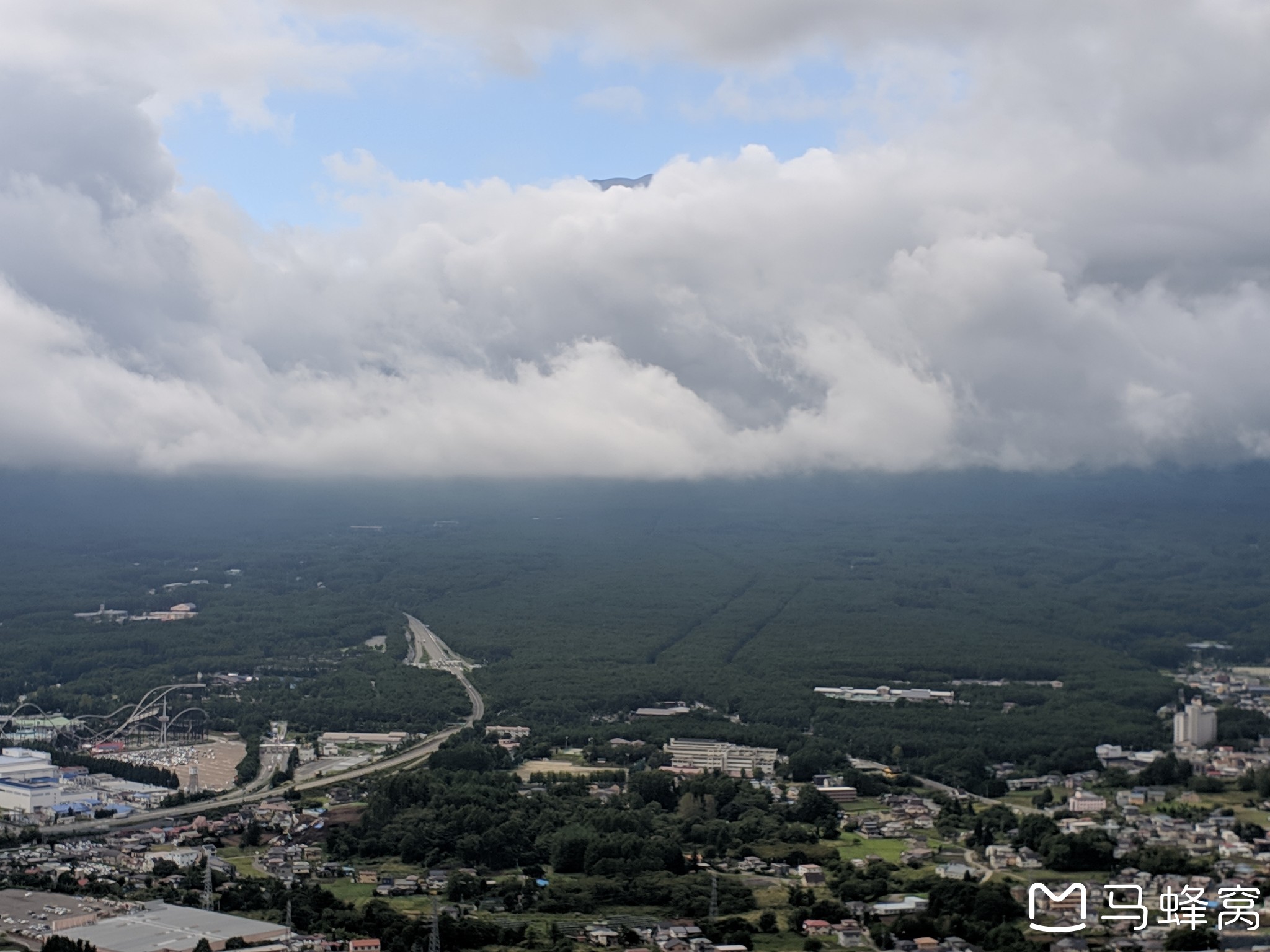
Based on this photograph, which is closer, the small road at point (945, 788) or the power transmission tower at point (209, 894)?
the power transmission tower at point (209, 894)

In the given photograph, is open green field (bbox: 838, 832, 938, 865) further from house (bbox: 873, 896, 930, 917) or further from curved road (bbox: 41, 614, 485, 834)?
curved road (bbox: 41, 614, 485, 834)

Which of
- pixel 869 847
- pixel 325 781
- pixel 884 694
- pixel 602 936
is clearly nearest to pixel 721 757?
pixel 325 781

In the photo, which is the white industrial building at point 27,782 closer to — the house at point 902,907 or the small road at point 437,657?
the small road at point 437,657

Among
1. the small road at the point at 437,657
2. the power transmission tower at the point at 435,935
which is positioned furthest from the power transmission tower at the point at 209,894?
the small road at the point at 437,657

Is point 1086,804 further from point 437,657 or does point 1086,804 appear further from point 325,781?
point 437,657

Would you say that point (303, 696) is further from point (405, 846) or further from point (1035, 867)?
point (1035, 867)

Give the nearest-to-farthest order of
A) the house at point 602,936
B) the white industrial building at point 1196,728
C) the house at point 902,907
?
the house at point 602,936 < the house at point 902,907 < the white industrial building at point 1196,728
